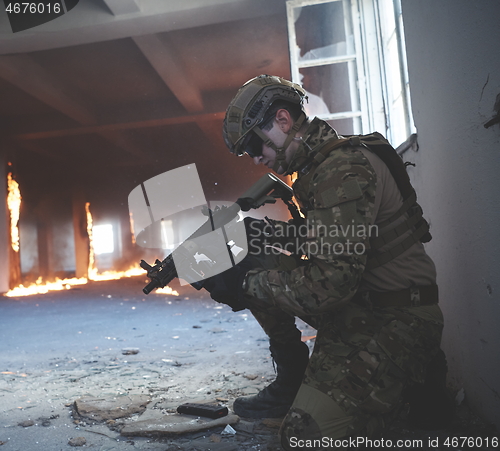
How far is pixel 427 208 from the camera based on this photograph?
1.72 metres

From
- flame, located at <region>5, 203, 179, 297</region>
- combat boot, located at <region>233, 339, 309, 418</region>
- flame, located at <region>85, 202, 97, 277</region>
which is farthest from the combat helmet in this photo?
flame, located at <region>85, 202, 97, 277</region>

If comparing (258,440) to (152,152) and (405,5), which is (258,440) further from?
(152,152)

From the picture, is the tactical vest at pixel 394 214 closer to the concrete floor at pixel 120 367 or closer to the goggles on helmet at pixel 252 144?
the goggles on helmet at pixel 252 144

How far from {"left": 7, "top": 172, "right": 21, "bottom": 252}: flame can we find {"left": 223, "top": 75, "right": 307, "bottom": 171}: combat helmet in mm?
6571

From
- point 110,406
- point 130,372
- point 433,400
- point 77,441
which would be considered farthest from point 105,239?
point 433,400

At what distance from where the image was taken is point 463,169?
1.36 meters

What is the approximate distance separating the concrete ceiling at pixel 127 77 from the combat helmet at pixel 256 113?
2.54m

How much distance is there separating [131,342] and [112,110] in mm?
4901

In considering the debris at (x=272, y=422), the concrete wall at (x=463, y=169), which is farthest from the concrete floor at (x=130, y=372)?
the concrete wall at (x=463, y=169)

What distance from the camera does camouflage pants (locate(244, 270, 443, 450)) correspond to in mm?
1106

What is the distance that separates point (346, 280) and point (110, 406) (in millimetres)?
1211

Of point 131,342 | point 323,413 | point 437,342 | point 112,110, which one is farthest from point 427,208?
point 112,110

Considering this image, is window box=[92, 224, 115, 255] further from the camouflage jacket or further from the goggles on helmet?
the camouflage jacket

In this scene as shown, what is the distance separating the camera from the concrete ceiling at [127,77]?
3.73 meters
